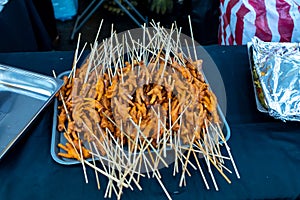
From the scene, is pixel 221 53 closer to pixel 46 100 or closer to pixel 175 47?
pixel 175 47

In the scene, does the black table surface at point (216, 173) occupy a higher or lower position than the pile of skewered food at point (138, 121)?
lower

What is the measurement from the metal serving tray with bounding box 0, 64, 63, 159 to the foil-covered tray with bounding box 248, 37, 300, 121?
2.33ft

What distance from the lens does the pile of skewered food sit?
99 centimetres

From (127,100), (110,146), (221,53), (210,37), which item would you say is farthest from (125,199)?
(210,37)

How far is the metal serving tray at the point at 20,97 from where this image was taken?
44.0 inches

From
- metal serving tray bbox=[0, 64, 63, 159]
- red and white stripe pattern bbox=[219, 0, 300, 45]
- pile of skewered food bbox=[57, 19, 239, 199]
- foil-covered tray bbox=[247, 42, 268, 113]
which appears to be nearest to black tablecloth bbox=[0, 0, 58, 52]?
metal serving tray bbox=[0, 64, 63, 159]

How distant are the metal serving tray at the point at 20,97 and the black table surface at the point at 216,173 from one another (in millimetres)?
37

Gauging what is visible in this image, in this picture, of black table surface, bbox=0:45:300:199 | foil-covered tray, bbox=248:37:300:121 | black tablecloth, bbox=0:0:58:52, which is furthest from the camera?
black tablecloth, bbox=0:0:58:52

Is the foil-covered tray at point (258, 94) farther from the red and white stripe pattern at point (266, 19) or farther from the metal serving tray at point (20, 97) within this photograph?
the metal serving tray at point (20, 97)

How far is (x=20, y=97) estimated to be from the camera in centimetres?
124

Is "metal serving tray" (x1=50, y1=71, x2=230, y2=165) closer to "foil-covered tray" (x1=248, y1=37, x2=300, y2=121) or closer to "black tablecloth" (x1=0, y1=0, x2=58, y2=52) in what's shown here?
"foil-covered tray" (x1=248, y1=37, x2=300, y2=121)

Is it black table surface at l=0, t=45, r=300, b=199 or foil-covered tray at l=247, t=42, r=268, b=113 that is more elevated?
foil-covered tray at l=247, t=42, r=268, b=113

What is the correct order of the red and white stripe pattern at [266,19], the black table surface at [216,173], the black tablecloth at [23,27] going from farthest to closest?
the black tablecloth at [23,27] < the red and white stripe pattern at [266,19] < the black table surface at [216,173]

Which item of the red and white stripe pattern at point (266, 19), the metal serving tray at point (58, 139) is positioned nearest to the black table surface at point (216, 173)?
the metal serving tray at point (58, 139)
